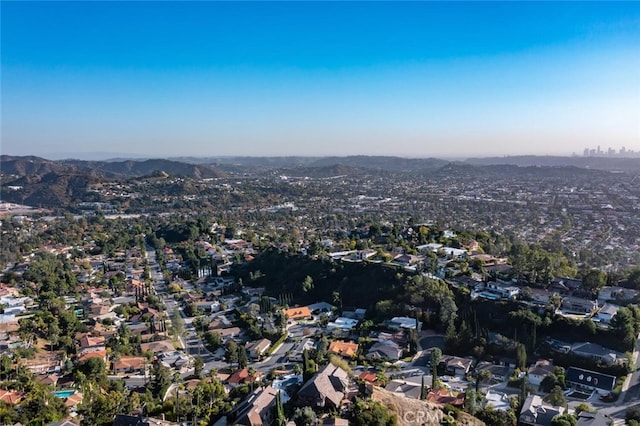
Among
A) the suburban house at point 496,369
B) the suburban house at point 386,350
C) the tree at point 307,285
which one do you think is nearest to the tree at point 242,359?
the suburban house at point 386,350

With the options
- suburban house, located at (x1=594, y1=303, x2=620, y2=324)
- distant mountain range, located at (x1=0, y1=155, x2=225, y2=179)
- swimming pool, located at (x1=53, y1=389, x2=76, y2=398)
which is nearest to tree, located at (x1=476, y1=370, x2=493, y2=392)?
suburban house, located at (x1=594, y1=303, x2=620, y2=324)

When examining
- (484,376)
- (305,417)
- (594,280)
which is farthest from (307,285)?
(305,417)

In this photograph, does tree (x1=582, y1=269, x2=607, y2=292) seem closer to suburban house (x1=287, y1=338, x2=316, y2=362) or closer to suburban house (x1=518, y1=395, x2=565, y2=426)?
suburban house (x1=518, y1=395, x2=565, y2=426)

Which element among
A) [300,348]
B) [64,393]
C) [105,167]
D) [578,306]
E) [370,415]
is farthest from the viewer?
[105,167]

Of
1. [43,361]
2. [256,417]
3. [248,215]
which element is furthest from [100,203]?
[256,417]

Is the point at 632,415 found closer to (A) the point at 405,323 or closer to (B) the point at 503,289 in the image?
(B) the point at 503,289

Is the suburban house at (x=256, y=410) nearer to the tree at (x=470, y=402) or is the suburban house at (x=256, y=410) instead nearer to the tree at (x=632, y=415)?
the tree at (x=470, y=402)
